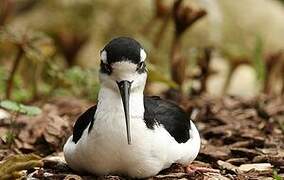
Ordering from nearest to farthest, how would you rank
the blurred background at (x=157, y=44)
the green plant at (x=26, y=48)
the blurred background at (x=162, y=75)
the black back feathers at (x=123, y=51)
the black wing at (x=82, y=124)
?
the black back feathers at (x=123, y=51) → the black wing at (x=82, y=124) → the blurred background at (x=162, y=75) → the green plant at (x=26, y=48) → the blurred background at (x=157, y=44)

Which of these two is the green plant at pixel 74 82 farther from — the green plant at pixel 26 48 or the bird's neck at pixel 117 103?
the bird's neck at pixel 117 103

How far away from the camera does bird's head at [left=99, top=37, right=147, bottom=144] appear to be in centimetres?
318

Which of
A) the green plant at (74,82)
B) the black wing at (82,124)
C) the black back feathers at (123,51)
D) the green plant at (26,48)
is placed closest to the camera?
the black back feathers at (123,51)

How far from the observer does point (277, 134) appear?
181 inches

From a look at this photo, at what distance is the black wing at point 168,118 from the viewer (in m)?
3.40

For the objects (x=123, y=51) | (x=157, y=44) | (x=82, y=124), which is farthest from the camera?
(x=157, y=44)

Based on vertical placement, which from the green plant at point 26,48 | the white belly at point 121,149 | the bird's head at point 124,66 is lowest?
the white belly at point 121,149

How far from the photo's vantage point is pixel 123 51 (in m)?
3.17

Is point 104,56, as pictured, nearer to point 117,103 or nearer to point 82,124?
point 117,103

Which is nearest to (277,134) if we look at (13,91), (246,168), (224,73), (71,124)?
(246,168)

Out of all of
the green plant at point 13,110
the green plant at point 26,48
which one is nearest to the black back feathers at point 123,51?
the green plant at point 13,110

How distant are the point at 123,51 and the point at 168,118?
1.77 ft

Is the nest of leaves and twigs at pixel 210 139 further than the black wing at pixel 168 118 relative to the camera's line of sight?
Yes

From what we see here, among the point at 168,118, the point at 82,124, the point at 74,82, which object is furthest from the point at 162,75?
the point at 82,124
